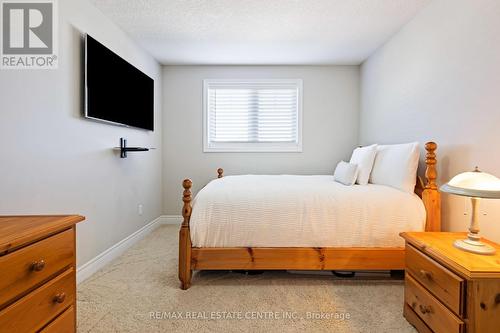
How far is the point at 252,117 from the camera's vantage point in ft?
13.4

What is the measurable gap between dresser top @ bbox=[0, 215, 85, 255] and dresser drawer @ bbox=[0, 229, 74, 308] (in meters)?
0.03

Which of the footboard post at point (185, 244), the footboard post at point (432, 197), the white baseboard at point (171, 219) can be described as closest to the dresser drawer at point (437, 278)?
the footboard post at point (432, 197)

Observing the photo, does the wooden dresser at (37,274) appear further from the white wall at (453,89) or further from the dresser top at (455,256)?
the white wall at (453,89)

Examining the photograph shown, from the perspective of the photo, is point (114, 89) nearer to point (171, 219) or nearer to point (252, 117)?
point (252, 117)

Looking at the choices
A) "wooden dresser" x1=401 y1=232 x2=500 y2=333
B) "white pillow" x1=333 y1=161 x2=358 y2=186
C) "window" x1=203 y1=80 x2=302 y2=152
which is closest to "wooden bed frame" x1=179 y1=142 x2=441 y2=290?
"wooden dresser" x1=401 y1=232 x2=500 y2=333

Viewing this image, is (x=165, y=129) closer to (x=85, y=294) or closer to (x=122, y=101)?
(x=122, y=101)

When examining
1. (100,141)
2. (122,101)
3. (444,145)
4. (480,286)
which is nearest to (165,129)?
(122,101)

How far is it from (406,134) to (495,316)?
190cm

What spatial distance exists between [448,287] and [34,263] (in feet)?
6.06

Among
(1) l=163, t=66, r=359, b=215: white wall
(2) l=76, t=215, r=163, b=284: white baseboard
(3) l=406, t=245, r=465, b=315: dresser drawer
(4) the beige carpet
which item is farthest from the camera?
(1) l=163, t=66, r=359, b=215: white wall

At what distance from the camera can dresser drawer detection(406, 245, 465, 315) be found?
1.22 m

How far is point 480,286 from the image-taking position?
116 centimetres

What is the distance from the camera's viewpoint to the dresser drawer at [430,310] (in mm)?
1243

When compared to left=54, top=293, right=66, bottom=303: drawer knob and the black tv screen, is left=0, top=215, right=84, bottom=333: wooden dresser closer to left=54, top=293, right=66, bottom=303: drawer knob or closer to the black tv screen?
left=54, top=293, right=66, bottom=303: drawer knob
